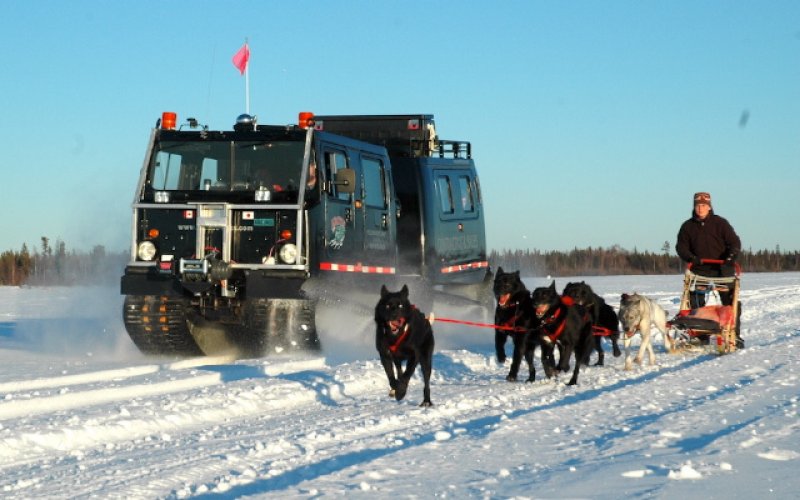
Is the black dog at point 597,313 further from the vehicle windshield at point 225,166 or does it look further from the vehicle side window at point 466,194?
the vehicle side window at point 466,194

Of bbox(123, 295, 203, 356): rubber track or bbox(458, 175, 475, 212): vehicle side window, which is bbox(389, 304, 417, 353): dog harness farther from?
bbox(458, 175, 475, 212): vehicle side window

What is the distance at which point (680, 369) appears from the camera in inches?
485

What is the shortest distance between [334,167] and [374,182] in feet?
4.47

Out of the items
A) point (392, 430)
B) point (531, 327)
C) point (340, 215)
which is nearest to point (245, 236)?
point (340, 215)

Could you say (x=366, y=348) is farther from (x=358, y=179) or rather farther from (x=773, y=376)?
(x=773, y=376)

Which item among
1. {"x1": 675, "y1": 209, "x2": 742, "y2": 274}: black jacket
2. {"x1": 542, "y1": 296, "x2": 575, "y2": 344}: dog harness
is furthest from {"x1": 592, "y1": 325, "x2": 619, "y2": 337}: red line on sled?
{"x1": 675, "y1": 209, "x2": 742, "y2": 274}: black jacket

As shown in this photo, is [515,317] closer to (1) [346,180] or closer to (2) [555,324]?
(2) [555,324]

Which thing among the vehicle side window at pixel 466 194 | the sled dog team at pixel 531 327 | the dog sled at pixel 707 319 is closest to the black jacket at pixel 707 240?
the dog sled at pixel 707 319

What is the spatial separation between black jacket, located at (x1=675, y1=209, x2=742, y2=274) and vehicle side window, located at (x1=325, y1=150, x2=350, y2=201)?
4.58m

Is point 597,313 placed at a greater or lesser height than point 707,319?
greater

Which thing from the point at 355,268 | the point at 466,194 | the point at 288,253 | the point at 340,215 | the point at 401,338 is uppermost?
the point at 466,194

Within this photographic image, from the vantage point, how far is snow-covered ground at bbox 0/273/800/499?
5.90 m

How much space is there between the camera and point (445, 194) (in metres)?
17.2

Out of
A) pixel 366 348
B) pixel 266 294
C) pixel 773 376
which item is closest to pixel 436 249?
pixel 366 348
